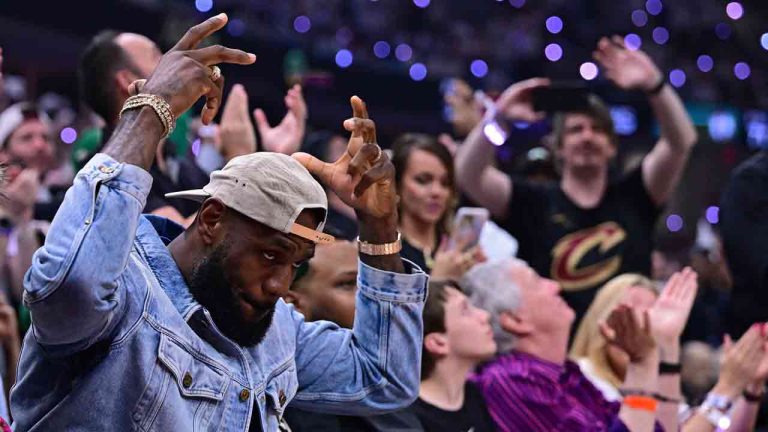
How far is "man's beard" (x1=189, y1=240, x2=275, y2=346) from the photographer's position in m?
2.03

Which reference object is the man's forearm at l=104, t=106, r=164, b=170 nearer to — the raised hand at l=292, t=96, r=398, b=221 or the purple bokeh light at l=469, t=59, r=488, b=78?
the raised hand at l=292, t=96, r=398, b=221

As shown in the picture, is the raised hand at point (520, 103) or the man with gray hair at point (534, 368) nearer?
the man with gray hair at point (534, 368)

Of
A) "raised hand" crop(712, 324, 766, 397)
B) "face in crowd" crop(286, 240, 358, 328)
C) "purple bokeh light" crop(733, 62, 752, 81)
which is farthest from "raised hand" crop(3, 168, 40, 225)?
"purple bokeh light" crop(733, 62, 752, 81)

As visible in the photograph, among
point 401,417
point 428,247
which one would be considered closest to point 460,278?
point 428,247

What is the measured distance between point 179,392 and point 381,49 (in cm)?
1867

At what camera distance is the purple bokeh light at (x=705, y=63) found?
19.5 meters

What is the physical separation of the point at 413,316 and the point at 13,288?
1.99m

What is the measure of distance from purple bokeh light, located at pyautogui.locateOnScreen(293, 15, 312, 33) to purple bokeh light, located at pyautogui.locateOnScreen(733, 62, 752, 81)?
6.52m

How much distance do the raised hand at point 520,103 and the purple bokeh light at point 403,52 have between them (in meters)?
15.8

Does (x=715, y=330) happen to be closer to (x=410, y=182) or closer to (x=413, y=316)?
(x=410, y=182)

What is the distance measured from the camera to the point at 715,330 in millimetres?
5680

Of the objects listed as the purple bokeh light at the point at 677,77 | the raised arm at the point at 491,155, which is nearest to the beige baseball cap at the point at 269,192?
the raised arm at the point at 491,155

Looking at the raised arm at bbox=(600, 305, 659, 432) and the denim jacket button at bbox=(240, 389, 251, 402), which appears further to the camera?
the raised arm at bbox=(600, 305, 659, 432)

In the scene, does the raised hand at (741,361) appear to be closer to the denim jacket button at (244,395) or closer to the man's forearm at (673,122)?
the man's forearm at (673,122)
